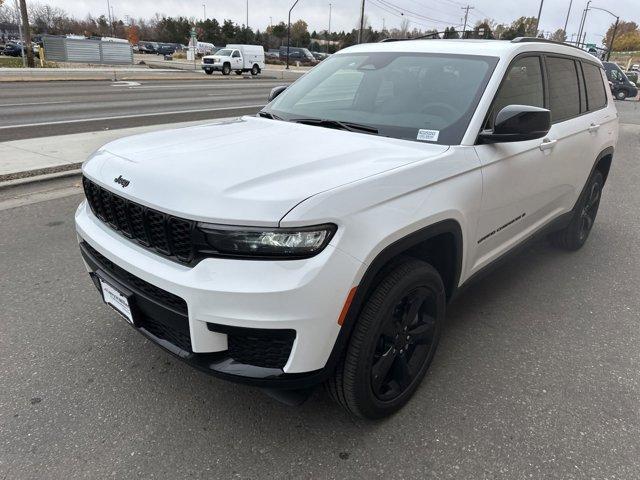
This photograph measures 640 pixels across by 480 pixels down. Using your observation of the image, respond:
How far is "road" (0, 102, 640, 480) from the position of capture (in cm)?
230

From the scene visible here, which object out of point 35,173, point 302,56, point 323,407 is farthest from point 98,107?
point 302,56

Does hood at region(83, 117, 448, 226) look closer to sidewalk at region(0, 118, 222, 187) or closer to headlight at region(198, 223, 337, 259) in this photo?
Answer: headlight at region(198, 223, 337, 259)

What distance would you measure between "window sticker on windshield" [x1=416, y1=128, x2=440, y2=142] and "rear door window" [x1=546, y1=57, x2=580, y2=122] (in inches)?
53.1

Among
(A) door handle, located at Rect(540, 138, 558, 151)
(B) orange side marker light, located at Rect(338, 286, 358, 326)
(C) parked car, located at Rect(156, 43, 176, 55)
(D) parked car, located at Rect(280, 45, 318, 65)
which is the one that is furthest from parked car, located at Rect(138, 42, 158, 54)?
(B) orange side marker light, located at Rect(338, 286, 358, 326)

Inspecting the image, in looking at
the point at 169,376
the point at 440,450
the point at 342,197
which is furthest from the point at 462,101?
the point at 169,376

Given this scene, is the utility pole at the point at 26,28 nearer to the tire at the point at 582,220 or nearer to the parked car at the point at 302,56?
the parked car at the point at 302,56

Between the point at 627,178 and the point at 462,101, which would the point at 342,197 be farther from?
the point at 627,178

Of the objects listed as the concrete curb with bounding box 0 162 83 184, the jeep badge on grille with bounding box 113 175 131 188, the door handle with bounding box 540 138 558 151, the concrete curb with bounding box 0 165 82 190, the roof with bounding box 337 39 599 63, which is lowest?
the concrete curb with bounding box 0 165 82 190

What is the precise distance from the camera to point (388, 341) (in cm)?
243

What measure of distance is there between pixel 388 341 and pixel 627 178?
25.5ft

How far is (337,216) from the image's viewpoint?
1.95m

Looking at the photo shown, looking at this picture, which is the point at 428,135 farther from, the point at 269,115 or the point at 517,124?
the point at 269,115

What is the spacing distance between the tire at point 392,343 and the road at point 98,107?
29.4ft

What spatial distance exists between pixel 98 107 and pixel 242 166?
1395cm
